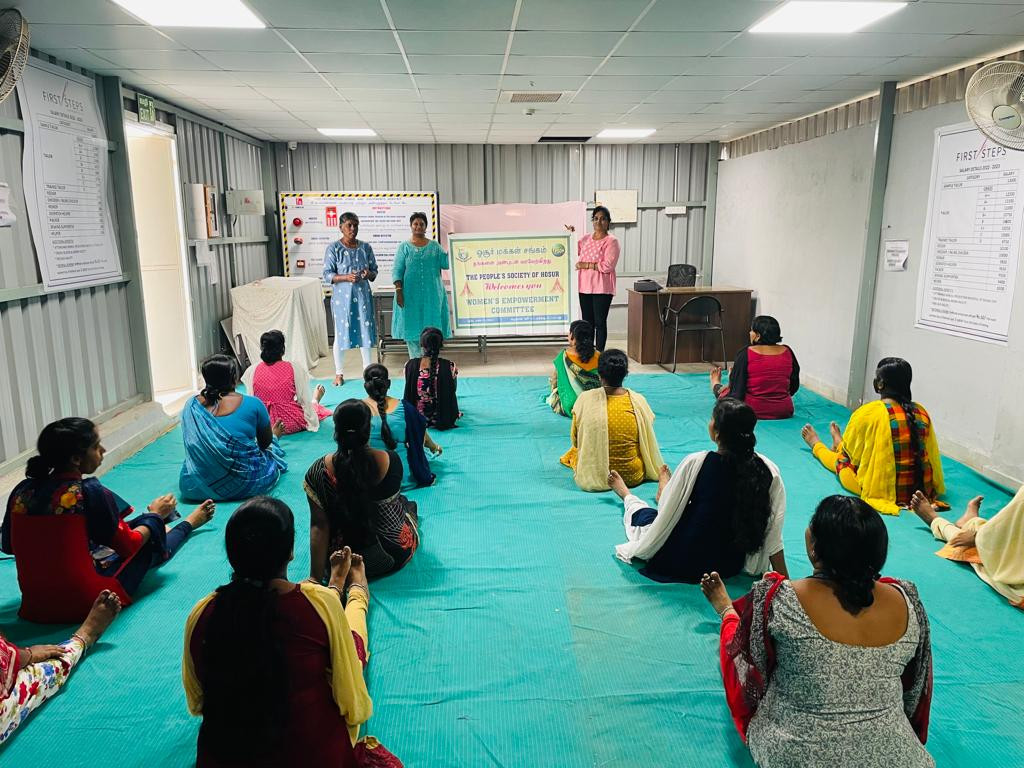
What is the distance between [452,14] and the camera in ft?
12.5

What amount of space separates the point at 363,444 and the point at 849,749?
1921 mm

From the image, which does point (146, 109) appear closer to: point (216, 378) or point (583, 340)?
point (216, 378)

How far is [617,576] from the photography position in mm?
3182

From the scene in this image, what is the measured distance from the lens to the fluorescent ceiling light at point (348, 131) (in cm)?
810

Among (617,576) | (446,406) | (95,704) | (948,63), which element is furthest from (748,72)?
(95,704)

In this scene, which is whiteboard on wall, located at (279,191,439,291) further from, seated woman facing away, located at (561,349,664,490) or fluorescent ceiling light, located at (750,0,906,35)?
fluorescent ceiling light, located at (750,0,906,35)

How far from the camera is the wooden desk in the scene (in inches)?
315

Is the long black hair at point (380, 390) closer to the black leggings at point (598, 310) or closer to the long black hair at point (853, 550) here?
the long black hair at point (853, 550)

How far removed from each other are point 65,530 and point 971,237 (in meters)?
5.41

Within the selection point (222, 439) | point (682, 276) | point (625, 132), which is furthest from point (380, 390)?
point (682, 276)

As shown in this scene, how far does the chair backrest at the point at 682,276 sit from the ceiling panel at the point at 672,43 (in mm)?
4561

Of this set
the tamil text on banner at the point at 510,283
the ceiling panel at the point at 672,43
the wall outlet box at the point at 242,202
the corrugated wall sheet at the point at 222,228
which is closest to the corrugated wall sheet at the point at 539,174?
the corrugated wall sheet at the point at 222,228

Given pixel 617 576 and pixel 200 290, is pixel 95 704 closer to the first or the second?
pixel 617 576

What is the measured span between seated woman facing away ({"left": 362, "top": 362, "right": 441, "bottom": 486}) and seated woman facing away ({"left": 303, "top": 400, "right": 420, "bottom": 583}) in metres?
0.74
